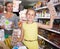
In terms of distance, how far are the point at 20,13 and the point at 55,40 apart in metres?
1.38

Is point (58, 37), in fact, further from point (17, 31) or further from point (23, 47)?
point (23, 47)

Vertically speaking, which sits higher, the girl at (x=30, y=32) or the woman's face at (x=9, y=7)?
the woman's face at (x=9, y=7)

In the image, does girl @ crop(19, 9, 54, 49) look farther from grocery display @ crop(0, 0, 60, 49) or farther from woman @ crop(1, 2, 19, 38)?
woman @ crop(1, 2, 19, 38)

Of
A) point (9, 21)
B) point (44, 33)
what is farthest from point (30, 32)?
point (44, 33)

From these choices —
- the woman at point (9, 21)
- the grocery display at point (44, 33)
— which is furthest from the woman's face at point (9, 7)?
the grocery display at point (44, 33)

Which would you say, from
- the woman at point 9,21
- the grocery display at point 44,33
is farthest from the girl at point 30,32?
the woman at point 9,21

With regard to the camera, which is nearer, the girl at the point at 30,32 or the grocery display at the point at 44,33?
the girl at the point at 30,32

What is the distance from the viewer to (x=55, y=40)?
213 inches

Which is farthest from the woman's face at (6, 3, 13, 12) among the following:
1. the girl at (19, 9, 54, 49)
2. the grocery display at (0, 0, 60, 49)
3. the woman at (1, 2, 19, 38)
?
the girl at (19, 9, 54, 49)

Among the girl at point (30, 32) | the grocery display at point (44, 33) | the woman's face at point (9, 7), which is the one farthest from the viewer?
the woman's face at point (9, 7)

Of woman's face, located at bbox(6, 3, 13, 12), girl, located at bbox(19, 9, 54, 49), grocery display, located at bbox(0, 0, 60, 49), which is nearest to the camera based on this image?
girl, located at bbox(19, 9, 54, 49)

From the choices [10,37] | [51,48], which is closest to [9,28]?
[10,37]

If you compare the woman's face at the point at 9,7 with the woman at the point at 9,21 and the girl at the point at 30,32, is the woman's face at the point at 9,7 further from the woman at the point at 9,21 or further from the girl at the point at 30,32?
the girl at the point at 30,32

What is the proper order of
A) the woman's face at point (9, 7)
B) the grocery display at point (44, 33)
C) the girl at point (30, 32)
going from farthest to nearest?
the woman's face at point (9, 7), the grocery display at point (44, 33), the girl at point (30, 32)
